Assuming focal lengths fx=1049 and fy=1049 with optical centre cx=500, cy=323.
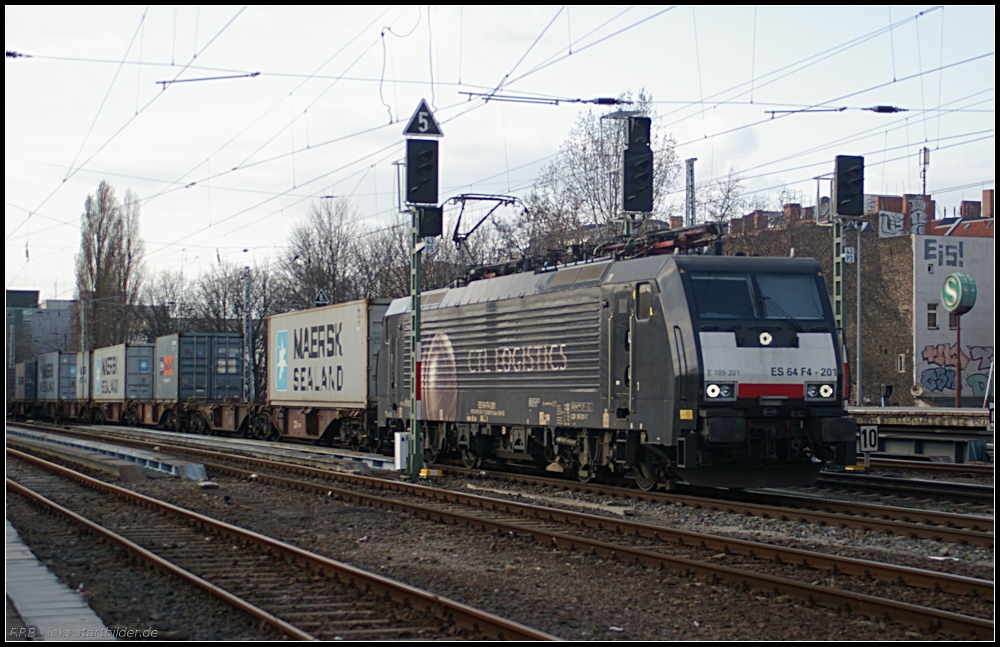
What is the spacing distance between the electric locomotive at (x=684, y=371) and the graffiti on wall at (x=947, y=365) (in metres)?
34.0

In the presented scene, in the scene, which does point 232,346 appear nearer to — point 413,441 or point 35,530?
point 413,441

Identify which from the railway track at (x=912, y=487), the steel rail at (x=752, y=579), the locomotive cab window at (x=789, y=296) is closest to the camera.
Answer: the steel rail at (x=752, y=579)

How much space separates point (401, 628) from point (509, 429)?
10.6 metres

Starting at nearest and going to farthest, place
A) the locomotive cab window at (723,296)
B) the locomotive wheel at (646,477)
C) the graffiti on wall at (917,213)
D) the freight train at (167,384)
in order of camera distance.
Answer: the locomotive cab window at (723,296)
the locomotive wheel at (646,477)
the freight train at (167,384)
the graffiti on wall at (917,213)

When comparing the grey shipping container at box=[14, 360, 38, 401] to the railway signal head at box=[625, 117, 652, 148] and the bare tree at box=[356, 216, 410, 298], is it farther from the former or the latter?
the railway signal head at box=[625, 117, 652, 148]

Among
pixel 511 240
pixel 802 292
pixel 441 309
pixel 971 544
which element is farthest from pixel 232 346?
pixel 971 544

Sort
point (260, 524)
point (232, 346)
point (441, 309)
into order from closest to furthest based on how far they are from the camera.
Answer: point (260, 524), point (441, 309), point (232, 346)

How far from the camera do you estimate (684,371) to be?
44.7ft

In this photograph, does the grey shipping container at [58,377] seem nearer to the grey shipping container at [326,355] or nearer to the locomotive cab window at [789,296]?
the grey shipping container at [326,355]

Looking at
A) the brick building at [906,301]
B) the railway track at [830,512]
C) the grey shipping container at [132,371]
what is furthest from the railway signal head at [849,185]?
the grey shipping container at [132,371]

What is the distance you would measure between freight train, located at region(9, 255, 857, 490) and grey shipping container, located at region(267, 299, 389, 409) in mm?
2582

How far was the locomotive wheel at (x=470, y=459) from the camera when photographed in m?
20.0

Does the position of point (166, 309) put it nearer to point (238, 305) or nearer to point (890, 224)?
point (238, 305)

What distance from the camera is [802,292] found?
14.5 metres
